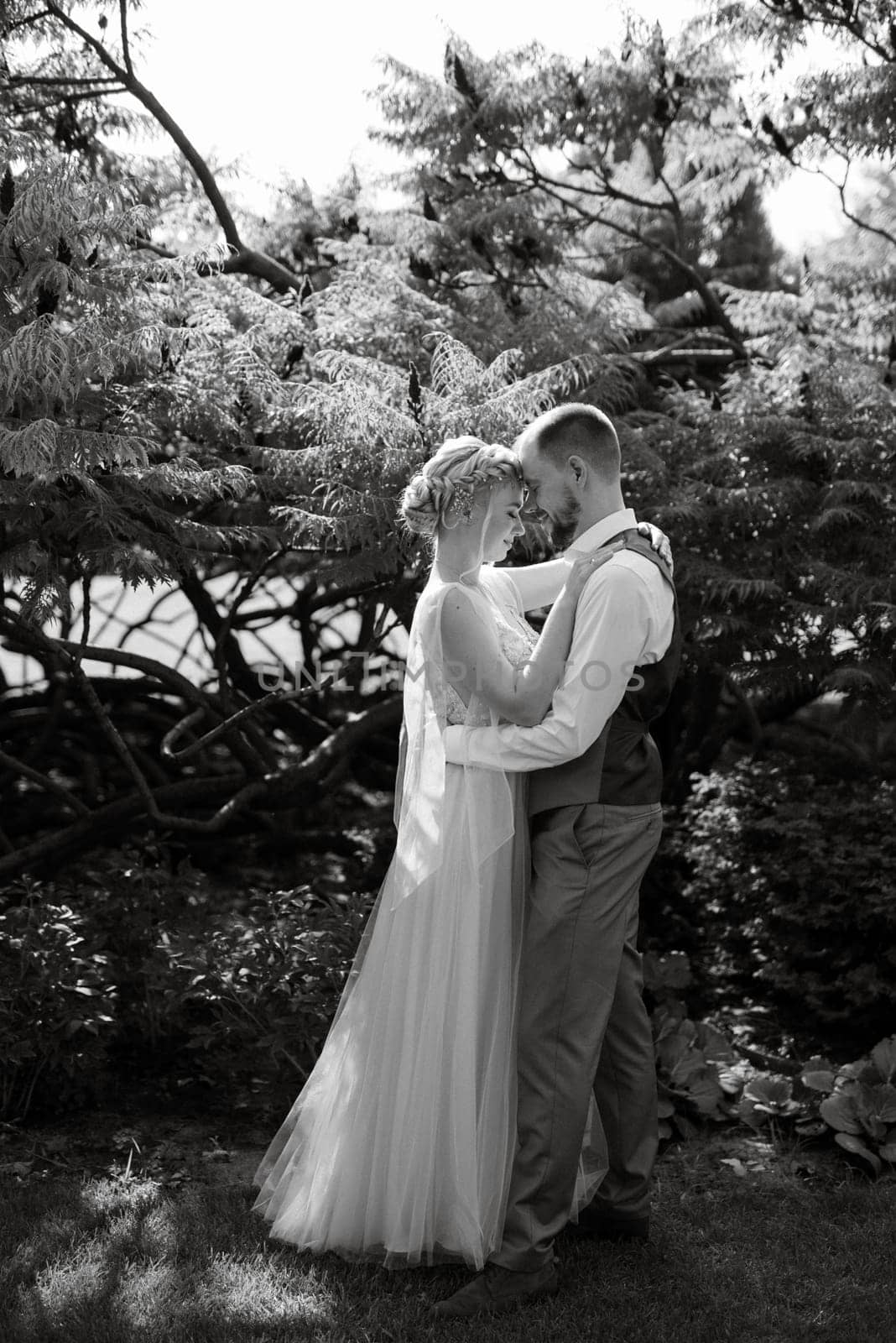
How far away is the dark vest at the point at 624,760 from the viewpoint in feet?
11.3

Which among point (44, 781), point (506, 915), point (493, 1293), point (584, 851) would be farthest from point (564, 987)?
point (44, 781)

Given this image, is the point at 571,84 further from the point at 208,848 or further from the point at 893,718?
the point at 208,848

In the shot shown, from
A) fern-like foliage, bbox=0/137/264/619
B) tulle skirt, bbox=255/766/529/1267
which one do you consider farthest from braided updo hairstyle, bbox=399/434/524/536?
fern-like foliage, bbox=0/137/264/619

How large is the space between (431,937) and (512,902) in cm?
25

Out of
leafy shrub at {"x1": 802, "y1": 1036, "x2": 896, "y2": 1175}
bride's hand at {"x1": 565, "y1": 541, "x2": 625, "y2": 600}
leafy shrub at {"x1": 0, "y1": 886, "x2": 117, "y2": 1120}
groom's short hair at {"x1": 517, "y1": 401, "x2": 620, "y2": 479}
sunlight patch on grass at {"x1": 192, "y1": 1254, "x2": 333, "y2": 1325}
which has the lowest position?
sunlight patch on grass at {"x1": 192, "y1": 1254, "x2": 333, "y2": 1325}

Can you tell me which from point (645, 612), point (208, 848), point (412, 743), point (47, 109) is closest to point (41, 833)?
point (208, 848)

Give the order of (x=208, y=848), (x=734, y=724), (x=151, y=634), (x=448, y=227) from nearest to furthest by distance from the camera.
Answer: (x=448, y=227) → (x=734, y=724) → (x=208, y=848) → (x=151, y=634)

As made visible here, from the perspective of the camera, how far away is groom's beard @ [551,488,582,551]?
359 cm

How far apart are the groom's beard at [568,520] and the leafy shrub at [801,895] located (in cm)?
254

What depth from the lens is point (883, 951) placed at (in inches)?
212

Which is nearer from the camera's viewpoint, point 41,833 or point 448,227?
point 448,227

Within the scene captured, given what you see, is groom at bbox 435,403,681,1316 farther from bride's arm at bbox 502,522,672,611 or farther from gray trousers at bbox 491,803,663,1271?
bride's arm at bbox 502,522,672,611

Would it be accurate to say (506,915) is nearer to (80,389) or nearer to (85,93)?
(80,389)

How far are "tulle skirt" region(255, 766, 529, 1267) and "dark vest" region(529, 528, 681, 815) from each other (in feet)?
0.38
